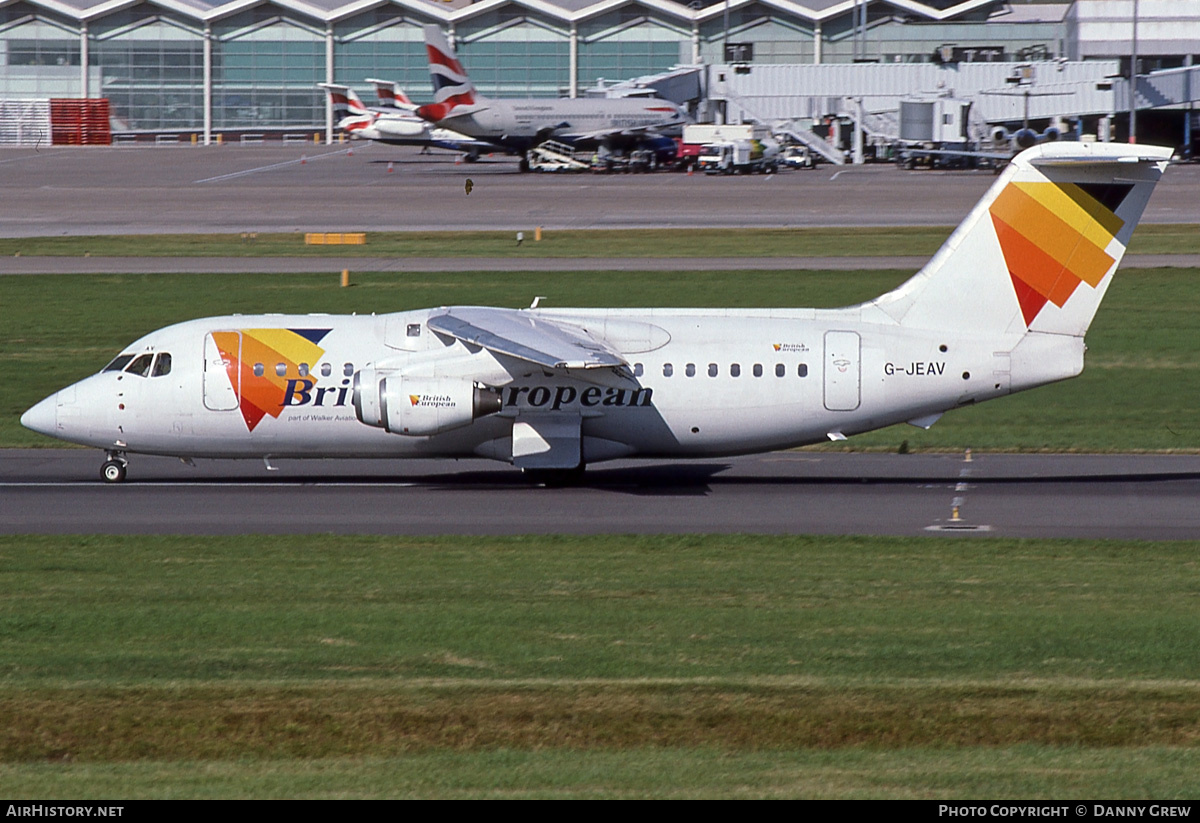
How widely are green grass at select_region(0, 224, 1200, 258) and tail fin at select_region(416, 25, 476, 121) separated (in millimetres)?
38850

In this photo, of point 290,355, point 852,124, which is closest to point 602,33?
point 852,124

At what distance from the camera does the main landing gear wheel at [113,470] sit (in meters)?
27.6

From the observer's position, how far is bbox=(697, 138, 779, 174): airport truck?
98812 mm

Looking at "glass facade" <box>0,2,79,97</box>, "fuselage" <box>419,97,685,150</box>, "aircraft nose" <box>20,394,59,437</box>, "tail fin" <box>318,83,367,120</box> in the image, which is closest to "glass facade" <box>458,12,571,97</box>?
"tail fin" <box>318,83,367,120</box>

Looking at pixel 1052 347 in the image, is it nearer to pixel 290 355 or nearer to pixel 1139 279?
pixel 290 355

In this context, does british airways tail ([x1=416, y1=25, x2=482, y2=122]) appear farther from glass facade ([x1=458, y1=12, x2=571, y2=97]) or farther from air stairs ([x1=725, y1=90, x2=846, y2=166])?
glass facade ([x1=458, y1=12, x2=571, y2=97])

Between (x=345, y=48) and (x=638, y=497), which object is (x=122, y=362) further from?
(x=345, y=48)

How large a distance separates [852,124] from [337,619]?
342ft

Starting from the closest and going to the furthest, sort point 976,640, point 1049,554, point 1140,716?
point 1140,716, point 976,640, point 1049,554

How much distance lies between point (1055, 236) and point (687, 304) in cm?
2105

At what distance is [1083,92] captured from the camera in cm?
10406

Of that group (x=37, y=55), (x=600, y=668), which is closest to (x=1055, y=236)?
(x=600, y=668)

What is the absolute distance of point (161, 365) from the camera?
89.3 ft

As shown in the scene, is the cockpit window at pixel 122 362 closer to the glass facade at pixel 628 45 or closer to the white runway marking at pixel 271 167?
the white runway marking at pixel 271 167
